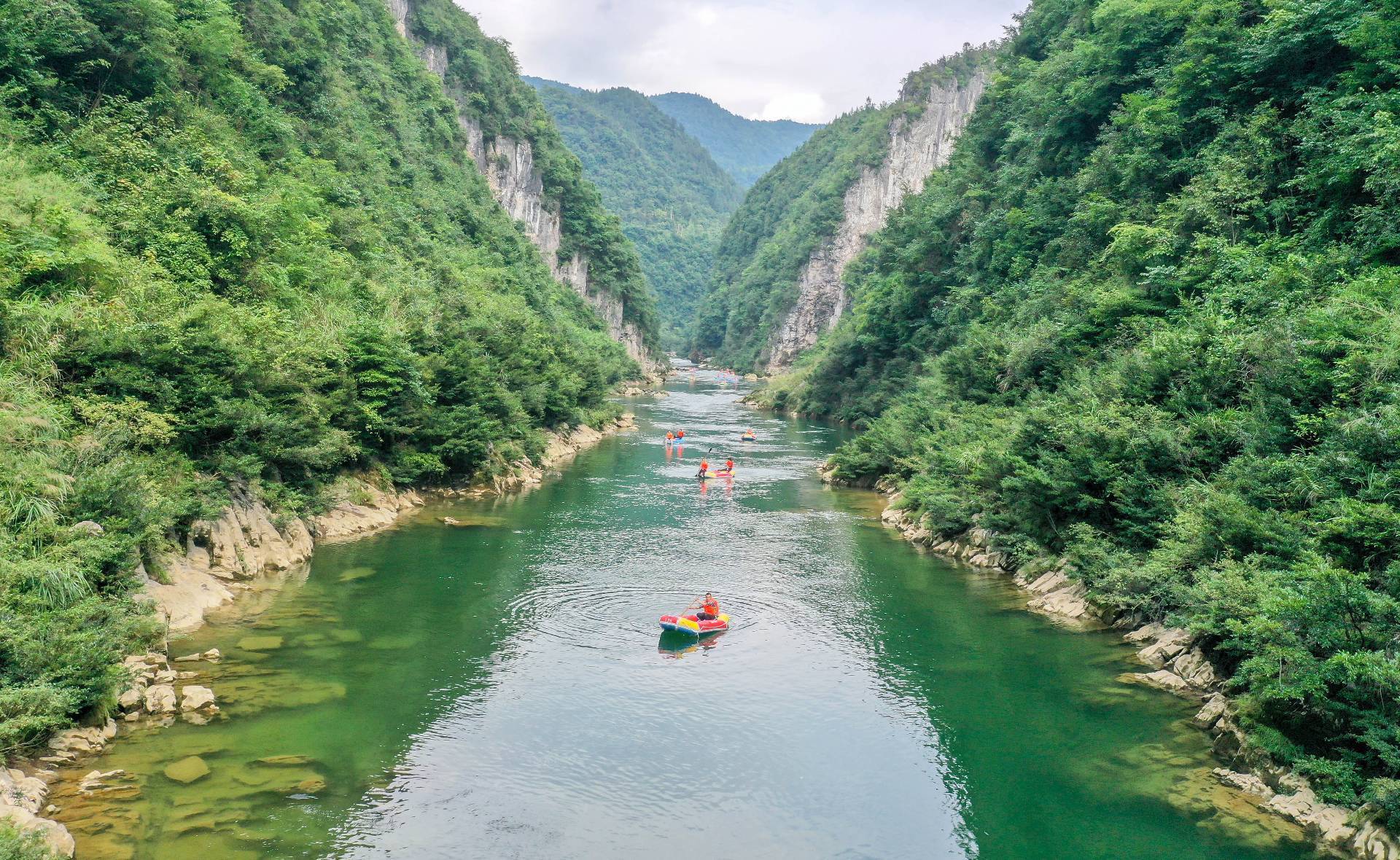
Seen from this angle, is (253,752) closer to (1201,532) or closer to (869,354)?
(1201,532)

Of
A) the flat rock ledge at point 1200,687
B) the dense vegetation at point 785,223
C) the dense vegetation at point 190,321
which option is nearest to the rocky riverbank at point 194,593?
the dense vegetation at point 190,321

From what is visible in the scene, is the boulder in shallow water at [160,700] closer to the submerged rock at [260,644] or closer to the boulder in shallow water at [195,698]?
the boulder in shallow water at [195,698]

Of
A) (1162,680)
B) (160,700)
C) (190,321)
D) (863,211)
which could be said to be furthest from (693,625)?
(863,211)

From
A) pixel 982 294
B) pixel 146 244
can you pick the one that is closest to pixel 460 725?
pixel 146 244

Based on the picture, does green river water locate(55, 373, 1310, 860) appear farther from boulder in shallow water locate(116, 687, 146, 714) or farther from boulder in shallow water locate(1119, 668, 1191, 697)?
boulder in shallow water locate(116, 687, 146, 714)

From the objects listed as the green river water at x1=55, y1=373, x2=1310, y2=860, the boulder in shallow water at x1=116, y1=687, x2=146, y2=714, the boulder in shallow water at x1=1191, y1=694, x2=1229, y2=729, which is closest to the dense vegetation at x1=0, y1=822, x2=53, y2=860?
the green river water at x1=55, y1=373, x2=1310, y2=860

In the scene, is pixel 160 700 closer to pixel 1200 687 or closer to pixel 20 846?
pixel 20 846

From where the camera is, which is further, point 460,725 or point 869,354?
point 869,354

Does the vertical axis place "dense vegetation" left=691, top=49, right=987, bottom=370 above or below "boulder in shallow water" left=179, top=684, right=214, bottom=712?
above
